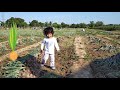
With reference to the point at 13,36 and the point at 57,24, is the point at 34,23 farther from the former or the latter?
the point at 13,36

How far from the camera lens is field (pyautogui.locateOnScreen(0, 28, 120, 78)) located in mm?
13602

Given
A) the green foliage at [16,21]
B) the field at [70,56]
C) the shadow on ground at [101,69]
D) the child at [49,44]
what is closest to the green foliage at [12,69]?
the field at [70,56]

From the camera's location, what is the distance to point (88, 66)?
14.0 meters

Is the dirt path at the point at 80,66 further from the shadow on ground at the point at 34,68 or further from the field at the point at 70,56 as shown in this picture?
the shadow on ground at the point at 34,68

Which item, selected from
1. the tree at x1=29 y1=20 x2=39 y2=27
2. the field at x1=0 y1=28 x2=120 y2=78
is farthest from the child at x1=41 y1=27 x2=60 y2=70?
the tree at x1=29 y1=20 x2=39 y2=27

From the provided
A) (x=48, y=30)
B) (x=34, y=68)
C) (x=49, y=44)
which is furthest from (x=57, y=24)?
(x=34, y=68)

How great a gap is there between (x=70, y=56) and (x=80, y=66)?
411mm

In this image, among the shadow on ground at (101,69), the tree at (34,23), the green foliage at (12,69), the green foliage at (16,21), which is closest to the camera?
the green foliage at (12,69)

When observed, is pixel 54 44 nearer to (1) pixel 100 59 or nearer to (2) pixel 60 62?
(2) pixel 60 62

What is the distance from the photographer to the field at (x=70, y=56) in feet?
44.6

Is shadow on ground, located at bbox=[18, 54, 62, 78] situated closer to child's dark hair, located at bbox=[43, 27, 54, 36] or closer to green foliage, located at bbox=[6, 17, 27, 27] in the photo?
child's dark hair, located at bbox=[43, 27, 54, 36]
